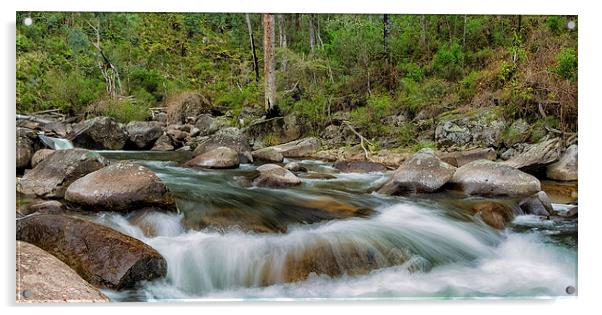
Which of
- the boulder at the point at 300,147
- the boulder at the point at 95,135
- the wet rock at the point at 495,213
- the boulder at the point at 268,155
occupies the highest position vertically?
the boulder at the point at 95,135

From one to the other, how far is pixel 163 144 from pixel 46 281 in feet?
3.28

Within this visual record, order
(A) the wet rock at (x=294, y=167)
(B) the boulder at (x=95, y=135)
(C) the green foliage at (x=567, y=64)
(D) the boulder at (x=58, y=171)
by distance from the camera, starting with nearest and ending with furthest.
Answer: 1. (D) the boulder at (x=58, y=171)
2. (B) the boulder at (x=95, y=135)
3. (C) the green foliage at (x=567, y=64)
4. (A) the wet rock at (x=294, y=167)

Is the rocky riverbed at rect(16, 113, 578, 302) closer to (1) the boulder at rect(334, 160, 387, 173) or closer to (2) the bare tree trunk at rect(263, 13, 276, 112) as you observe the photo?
(1) the boulder at rect(334, 160, 387, 173)

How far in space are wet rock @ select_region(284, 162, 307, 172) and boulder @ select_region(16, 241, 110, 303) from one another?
130 cm

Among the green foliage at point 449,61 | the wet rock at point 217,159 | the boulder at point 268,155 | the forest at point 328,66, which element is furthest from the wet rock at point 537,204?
the wet rock at point 217,159

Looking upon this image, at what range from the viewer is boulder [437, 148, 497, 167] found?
10.1 ft

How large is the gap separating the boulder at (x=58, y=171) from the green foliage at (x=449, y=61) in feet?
7.03

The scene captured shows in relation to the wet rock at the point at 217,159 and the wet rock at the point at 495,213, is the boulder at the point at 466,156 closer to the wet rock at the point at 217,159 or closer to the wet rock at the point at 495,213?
the wet rock at the point at 495,213

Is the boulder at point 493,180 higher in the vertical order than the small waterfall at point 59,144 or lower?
lower

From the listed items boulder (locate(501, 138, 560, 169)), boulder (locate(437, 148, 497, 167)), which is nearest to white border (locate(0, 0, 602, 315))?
boulder (locate(501, 138, 560, 169))

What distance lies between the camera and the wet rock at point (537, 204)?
3002mm

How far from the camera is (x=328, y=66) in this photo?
10.2ft

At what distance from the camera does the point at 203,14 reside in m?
2.92

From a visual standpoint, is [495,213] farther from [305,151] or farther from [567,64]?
[305,151]
